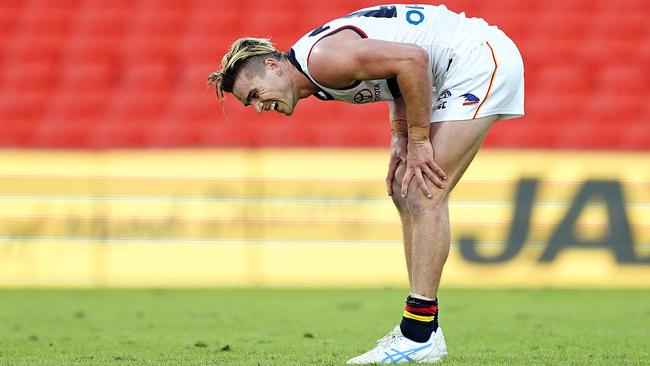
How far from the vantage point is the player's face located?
12.9 feet

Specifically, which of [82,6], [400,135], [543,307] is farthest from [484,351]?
[82,6]

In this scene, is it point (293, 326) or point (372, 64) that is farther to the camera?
point (293, 326)

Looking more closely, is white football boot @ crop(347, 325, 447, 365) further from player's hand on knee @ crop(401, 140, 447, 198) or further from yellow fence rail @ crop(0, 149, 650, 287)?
yellow fence rail @ crop(0, 149, 650, 287)

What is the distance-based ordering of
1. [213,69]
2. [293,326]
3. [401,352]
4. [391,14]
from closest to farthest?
[401,352]
[391,14]
[293,326]
[213,69]

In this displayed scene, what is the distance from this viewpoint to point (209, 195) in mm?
8133

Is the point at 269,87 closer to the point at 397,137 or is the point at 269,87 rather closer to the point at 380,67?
the point at 380,67

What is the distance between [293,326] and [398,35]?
6.97 feet

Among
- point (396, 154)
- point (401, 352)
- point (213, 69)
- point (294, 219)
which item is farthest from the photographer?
point (213, 69)

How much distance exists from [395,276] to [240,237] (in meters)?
1.15

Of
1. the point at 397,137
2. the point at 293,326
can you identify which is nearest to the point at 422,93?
the point at 397,137

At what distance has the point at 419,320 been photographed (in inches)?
154

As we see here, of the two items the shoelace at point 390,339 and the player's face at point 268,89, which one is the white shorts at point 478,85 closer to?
the player's face at point 268,89

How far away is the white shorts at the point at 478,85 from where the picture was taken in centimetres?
398

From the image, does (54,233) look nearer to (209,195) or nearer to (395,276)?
(209,195)
